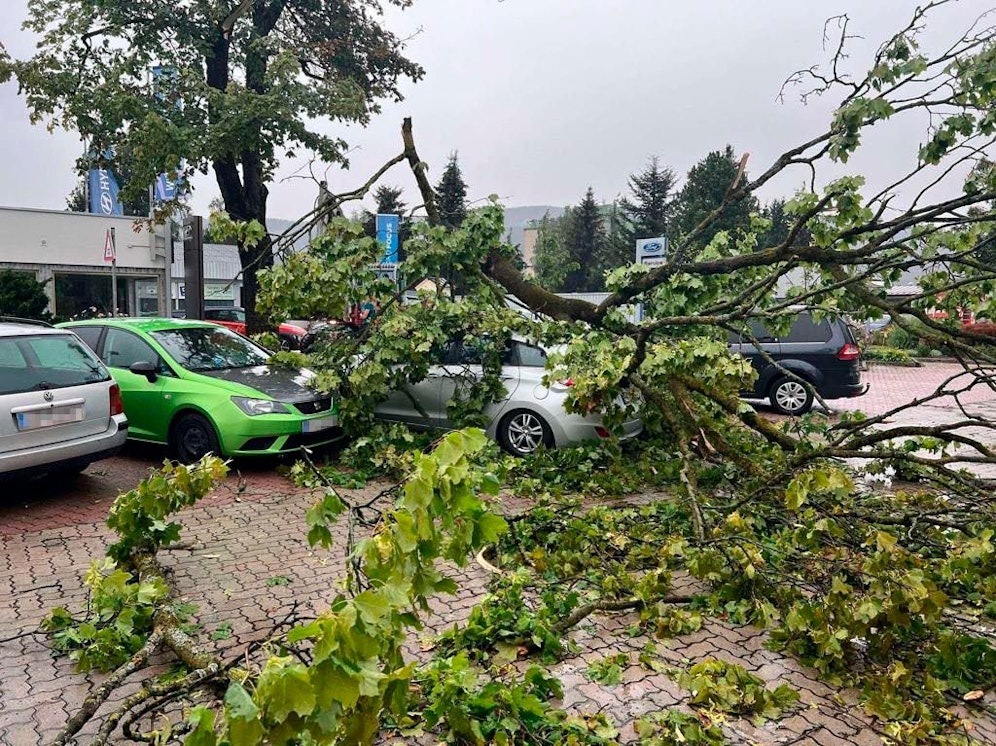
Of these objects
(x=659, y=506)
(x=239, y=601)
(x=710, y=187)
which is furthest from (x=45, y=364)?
(x=710, y=187)

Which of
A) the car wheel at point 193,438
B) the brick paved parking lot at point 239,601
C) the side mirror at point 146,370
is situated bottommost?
the brick paved parking lot at point 239,601

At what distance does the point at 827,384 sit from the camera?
41.0 ft

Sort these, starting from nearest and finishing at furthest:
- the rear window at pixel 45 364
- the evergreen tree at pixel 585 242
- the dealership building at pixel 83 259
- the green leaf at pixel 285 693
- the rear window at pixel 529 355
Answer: the green leaf at pixel 285 693, the rear window at pixel 45 364, the rear window at pixel 529 355, the dealership building at pixel 83 259, the evergreen tree at pixel 585 242

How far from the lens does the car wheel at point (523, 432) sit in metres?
8.07

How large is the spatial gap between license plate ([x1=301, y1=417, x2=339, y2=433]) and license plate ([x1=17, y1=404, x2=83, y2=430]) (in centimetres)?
207

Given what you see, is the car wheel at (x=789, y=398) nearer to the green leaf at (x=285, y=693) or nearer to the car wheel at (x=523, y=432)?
the car wheel at (x=523, y=432)

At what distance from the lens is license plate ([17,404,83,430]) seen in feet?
19.4

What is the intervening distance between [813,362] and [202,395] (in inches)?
385

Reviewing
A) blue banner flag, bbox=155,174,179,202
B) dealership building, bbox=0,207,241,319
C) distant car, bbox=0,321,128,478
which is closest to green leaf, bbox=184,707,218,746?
distant car, bbox=0,321,128,478

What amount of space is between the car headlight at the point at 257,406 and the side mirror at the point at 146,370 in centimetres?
104

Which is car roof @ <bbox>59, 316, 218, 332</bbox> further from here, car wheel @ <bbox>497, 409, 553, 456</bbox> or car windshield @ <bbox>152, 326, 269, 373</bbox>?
car wheel @ <bbox>497, 409, 553, 456</bbox>

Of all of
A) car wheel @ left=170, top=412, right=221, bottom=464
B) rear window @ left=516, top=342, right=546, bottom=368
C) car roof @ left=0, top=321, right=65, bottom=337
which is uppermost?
car roof @ left=0, top=321, right=65, bottom=337

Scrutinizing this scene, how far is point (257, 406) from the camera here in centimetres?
751

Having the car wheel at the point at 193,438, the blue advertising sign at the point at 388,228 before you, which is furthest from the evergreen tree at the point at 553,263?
the car wheel at the point at 193,438
